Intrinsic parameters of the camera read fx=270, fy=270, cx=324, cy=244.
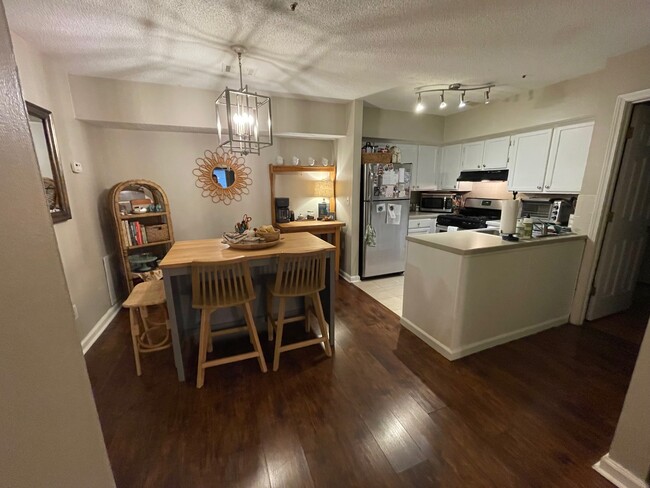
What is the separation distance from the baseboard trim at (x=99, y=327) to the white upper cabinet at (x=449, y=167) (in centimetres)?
501

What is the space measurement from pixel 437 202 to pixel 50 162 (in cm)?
490

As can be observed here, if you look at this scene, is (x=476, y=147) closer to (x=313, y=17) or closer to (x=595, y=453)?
(x=313, y=17)

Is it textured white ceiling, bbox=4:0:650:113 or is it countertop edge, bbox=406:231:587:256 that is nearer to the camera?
textured white ceiling, bbox=4:0:650:113

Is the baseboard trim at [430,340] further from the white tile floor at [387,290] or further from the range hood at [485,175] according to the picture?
the range hood at [485,175]

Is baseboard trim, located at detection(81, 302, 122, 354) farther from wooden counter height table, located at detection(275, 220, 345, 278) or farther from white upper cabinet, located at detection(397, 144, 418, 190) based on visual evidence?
white upper cabinet, located at detection(397, 144, 418, 190)

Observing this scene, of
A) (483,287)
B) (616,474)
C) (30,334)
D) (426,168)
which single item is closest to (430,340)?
(483,287)

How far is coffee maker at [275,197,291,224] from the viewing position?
12.8 ft

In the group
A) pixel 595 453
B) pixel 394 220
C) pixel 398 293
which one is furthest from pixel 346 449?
pixel 394 220

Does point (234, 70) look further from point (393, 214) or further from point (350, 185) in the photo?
point (393, 214)

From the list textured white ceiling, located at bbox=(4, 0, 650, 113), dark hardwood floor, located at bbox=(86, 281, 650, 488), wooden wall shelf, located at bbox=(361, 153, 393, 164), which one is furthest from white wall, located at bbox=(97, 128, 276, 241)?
dark hardwood floor, located at bbox=(86, 281, 650, 488)

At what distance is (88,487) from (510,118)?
4.73 meters

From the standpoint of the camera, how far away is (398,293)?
3521mm

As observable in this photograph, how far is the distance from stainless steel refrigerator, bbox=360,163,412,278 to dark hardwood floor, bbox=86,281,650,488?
1.68 meters

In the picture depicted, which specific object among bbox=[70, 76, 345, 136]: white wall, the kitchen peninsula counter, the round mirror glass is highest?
bbox=[70, 76, 345, 136]: white wall
